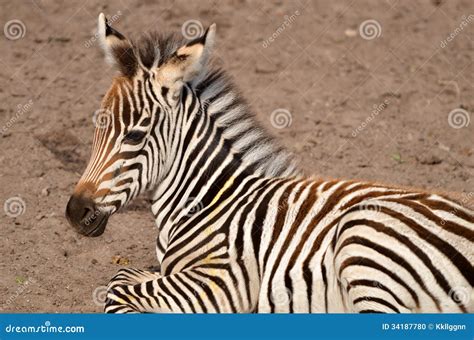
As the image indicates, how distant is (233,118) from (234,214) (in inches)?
40.6

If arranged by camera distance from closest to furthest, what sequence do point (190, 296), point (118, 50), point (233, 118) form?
point (190, 296)
point (118, 50)
point (233, 118)

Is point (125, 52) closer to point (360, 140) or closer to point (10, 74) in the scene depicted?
point (360, 140)

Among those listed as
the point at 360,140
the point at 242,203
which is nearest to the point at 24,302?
Result: the point at 242,203

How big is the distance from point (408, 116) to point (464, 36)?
9.97 ft

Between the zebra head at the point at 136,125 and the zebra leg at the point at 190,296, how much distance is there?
0.85 m

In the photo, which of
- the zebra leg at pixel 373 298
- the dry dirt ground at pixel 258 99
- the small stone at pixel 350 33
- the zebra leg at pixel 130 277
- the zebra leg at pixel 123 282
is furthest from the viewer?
the small stone at pixel 350 33

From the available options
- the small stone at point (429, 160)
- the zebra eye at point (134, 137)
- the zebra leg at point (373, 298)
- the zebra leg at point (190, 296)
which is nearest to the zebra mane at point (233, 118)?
the zebra eye at point (134, 137)

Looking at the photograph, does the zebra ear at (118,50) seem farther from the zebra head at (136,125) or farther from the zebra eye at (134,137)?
the zebra eye at (134,137)

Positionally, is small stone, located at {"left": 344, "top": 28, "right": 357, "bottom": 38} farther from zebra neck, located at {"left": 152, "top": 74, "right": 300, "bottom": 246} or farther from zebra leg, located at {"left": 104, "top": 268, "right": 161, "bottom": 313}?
zebra leg, located at {"left": 104, "top": 268, "right": 161, "bottom": 313}

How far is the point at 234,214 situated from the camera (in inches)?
336

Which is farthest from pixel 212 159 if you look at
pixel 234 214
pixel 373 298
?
pixel 373 298

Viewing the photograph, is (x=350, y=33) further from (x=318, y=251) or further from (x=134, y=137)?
(x=318, y=251)

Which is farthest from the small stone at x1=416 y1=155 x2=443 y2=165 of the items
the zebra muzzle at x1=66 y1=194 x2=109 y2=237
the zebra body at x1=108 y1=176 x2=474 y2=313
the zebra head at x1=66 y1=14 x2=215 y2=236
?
the zebra muzzle at x1=66 y1=194 x2=109 y2=237

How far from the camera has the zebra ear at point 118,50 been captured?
8703 millimetres
